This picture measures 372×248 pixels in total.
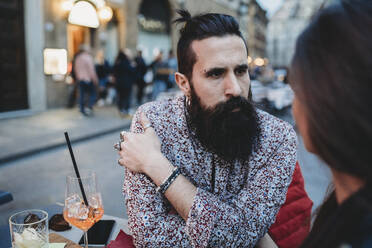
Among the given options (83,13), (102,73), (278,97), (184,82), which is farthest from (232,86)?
(102,73)

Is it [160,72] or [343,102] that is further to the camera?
[160,72]

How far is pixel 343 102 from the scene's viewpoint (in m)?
0.78

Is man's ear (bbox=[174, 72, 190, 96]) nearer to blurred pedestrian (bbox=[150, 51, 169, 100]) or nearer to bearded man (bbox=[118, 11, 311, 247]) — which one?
bearded man (bbox=[118, 11, 311, 247])

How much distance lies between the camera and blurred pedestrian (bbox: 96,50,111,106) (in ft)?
41.4

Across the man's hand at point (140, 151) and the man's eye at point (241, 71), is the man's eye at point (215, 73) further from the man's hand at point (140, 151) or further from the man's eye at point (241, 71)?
the man's hand at point (140, 151)

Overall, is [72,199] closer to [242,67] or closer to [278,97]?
[242,67]

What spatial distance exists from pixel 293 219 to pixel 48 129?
6872mm

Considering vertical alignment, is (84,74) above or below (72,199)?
above

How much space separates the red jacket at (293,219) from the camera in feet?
6.03

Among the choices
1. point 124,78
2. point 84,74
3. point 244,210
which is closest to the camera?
point 244,210

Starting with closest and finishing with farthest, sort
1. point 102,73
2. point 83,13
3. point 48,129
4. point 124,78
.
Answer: point 48,129, point 83,13, point 124,78, point 102,73

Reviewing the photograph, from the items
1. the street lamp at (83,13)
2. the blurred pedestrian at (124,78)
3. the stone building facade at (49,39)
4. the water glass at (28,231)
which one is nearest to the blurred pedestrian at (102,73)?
the stone building facade at (49,39)

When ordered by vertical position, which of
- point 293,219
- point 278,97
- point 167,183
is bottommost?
point 278,97

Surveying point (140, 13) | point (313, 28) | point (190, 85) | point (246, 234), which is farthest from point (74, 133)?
point (140, 13)
